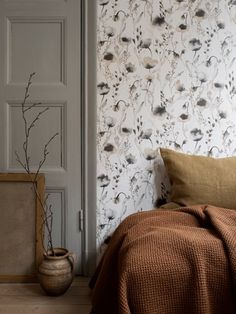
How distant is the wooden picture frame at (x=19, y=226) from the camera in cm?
240

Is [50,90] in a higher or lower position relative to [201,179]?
higher

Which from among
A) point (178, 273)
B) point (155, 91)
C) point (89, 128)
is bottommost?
point (178, 273)

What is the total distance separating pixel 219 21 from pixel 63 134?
139cm

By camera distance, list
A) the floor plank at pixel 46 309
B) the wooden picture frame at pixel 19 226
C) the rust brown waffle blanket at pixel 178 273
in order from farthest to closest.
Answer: the wooden picture frame at pixel 19 226 → the floor plank at pixel 46 309 → the rust brown waffle blanket at pixel 178 273

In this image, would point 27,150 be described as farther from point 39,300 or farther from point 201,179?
point 201,179

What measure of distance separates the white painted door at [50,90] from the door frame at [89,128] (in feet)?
0.13

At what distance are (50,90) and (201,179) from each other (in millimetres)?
1231

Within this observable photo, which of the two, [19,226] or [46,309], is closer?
[46,309]

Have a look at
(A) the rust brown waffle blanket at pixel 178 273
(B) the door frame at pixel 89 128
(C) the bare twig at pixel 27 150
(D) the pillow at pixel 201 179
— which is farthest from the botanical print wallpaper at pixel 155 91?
(A) the rust brown waffle blanket at pixel 178 273

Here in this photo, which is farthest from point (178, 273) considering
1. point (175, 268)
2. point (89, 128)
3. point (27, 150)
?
point (27, 150)

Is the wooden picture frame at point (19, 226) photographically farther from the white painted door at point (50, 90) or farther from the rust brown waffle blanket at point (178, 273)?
the rust brown waffle blanket at point (178, 273)

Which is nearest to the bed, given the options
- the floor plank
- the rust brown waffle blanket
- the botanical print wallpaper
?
the rust brown waffle blanket

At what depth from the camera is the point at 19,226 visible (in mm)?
2410

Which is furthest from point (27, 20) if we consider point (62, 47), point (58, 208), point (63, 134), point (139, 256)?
point (139, 256)
